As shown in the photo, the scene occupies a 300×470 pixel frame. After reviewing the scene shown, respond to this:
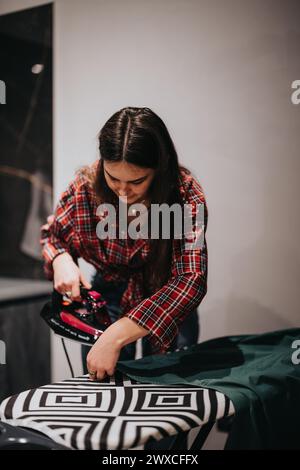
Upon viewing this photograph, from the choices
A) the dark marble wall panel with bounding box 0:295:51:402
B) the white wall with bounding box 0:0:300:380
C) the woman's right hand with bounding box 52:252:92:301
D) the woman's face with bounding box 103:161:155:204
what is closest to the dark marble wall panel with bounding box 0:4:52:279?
the dark marble wall panel with bounding box 0:295:51:402

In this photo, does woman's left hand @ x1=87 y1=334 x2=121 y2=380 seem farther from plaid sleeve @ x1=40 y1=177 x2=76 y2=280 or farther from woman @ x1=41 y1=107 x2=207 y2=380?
plaid sleeve @ x1=40 y1=177 x2=76 y2=280

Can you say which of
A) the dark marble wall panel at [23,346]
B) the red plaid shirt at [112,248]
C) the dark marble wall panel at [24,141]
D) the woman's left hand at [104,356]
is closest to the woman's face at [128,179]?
the red plaid shirt at [112,248]

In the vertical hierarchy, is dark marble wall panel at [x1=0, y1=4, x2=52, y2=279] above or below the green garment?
above

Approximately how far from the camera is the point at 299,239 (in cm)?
159

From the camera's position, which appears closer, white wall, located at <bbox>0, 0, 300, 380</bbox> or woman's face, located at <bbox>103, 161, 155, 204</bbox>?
woman's face, located at <bbox>103, 161, 155, 204</bbox>

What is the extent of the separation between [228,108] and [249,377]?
0.83m

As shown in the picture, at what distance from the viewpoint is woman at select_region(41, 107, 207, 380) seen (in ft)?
4.11

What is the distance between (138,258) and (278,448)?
59 centimetres

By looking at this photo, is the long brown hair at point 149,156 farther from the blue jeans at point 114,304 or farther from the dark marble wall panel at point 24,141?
the dark marble wall panel at point 24,141

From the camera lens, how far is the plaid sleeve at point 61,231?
152 cm

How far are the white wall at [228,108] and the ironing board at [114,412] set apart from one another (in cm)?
60

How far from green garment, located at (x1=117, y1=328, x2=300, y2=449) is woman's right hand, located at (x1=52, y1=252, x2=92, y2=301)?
0.22 meters

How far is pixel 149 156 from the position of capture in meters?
1.28
